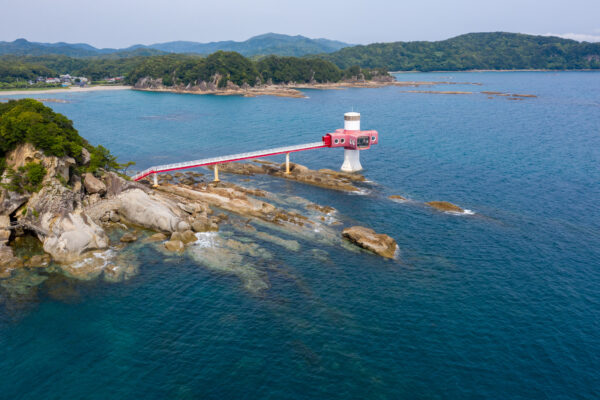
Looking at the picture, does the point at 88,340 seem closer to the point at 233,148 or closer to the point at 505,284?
the point at 505,284

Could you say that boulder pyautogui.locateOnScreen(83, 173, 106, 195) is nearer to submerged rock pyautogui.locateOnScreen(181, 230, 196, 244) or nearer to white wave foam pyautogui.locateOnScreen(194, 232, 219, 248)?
submerged rock pyautogui.locateOnScreen(181, 230, 196, 244)

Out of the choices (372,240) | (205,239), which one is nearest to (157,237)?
(205,239)

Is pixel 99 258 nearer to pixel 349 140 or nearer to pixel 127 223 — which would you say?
pixel 127 223

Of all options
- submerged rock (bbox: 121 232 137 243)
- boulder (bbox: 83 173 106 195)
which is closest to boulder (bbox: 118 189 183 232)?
submerged rock (bbox: 121 232 137 243)

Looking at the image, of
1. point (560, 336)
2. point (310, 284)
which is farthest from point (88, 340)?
point (560, 336)

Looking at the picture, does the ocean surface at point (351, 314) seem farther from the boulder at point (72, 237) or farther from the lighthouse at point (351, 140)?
the lighthouse at point (351, 140)

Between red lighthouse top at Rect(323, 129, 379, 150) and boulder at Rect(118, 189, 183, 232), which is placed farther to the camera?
red lighthouse top at Rect(323, 129, 379, 150)
